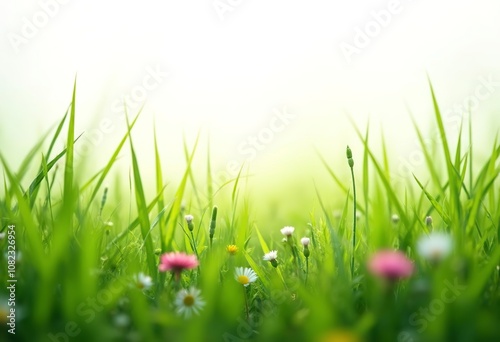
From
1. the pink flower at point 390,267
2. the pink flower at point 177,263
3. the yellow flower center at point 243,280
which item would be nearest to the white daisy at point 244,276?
the yellow flower center at point 243,280

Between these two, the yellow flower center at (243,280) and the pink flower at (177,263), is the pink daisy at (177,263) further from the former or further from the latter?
the yellow flower center at (243,280)

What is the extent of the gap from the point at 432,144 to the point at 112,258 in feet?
4.46

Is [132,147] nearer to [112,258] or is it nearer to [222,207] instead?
[112,258]

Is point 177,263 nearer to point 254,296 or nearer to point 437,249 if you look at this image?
point 254,296

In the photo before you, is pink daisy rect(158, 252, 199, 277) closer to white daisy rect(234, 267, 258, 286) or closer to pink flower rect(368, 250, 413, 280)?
white daisy rect(234, 267, 258, 286)

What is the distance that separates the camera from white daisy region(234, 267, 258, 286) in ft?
5.05

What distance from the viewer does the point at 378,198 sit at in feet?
4.38

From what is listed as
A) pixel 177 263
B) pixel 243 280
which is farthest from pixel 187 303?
pixel 243 280

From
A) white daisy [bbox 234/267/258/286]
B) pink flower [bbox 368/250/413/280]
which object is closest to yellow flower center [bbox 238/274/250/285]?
white daisy [bbox 234/267/258/286]

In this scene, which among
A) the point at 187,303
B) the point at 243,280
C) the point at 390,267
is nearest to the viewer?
the point at 390,267

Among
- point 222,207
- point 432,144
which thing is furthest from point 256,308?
point 432,144

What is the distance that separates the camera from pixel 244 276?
1.55 m

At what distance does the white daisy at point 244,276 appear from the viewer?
1.54 metres

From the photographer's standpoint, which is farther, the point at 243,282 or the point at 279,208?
the point at 279,208
